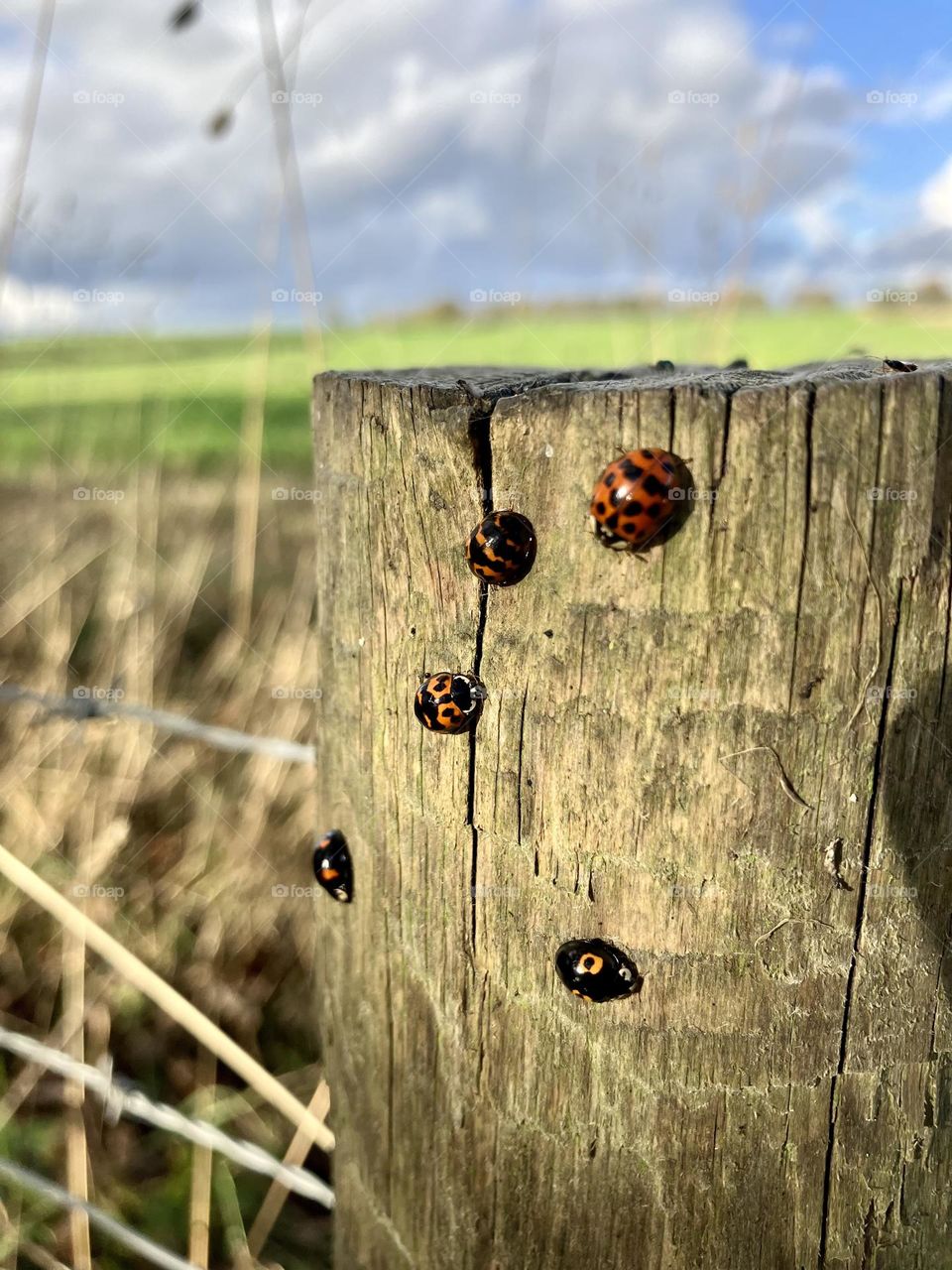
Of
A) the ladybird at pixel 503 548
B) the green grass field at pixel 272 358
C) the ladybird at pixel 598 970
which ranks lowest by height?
the ladybird at pixel 598 970

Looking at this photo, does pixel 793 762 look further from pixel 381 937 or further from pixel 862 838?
pixel 381 937

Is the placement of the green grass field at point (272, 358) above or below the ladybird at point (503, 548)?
above

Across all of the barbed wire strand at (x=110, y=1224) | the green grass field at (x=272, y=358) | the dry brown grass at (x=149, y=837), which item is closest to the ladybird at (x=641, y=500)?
the green grass field at (x=272, y=358)

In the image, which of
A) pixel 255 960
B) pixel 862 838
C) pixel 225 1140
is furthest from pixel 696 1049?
pixel 255 960

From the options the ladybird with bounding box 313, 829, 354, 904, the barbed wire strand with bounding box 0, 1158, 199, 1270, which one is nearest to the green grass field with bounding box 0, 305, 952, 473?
the ladybird with bounding box 313, 829, 354, 904

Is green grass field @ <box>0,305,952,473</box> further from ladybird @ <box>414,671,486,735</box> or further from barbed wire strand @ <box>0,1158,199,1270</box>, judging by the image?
barbed wire strand @ <box>0,1158,199,1270</box>

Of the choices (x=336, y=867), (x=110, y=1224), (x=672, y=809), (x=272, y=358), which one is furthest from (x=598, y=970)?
(x=272, y=358)

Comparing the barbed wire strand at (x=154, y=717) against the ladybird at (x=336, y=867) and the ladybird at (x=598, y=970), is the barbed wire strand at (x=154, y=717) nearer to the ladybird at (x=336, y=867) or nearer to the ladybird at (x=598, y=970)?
the ladybird at (x=336, y=867)
